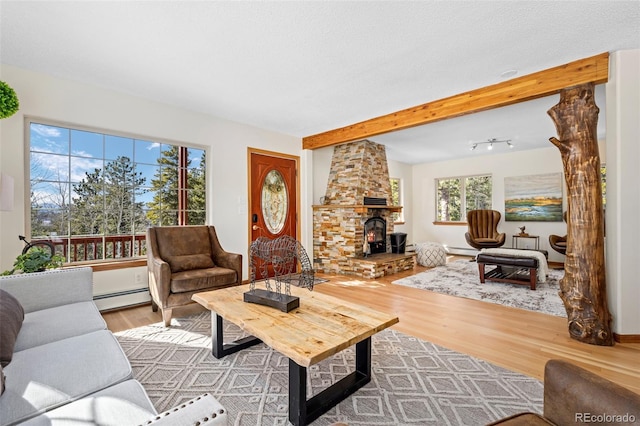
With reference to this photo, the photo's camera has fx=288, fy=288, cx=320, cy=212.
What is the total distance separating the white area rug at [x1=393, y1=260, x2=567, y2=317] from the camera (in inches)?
135

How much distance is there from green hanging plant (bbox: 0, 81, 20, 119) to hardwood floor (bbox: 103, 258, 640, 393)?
2.02 meters

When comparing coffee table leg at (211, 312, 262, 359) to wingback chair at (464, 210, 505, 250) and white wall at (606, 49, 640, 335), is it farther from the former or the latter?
wingback chair at (464, 210, 505, 250)

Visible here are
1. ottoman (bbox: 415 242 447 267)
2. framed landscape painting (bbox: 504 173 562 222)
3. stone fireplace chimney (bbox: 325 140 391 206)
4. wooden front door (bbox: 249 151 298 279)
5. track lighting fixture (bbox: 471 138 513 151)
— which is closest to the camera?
wooden front door (bbox: 249 151 298 279)

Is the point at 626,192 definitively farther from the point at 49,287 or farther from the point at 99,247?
the point at 99,247

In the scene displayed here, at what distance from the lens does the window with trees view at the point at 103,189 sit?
9.90ft

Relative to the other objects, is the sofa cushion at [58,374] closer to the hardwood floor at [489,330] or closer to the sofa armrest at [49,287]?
the sofa armrest at [49,287]

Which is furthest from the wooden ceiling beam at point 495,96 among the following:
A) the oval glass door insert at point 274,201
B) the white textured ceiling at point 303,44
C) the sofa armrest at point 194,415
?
the sofa armrest at point 194,415

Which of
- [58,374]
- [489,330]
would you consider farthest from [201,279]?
[489,330]

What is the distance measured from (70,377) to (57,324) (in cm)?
75

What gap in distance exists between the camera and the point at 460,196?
7414 millimetres

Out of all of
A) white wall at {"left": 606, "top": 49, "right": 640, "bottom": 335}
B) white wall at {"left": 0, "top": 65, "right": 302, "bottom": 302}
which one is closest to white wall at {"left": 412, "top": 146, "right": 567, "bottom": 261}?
white wall at {"left": 606, "top": 49, "right": 640, "bottom": 335}

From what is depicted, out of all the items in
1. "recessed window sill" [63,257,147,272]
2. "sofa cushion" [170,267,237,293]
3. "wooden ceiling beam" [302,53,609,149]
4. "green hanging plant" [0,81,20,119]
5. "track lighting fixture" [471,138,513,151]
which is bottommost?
"sofa cushion" [170,267,237,293]

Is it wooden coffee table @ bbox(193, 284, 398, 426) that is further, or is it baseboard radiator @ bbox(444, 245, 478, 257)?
baseboard radiator @ bbox(444, 245, 478, 257)

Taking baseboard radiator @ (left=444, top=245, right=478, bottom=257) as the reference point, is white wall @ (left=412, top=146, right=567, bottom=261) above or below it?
above
